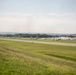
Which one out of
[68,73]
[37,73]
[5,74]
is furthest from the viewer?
[68,73]

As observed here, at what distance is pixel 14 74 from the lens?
16.8 metres

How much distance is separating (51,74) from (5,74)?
199 inches

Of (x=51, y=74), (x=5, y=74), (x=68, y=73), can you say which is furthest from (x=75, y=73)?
(x=5, y=74)

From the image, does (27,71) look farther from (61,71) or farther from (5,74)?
(61,71)

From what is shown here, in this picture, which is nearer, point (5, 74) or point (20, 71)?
point (5, 74)

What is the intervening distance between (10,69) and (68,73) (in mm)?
6822

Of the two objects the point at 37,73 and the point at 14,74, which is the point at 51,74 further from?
the point at 14,74

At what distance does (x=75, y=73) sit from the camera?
19578mm

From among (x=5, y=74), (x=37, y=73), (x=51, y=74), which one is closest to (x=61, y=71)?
(x=51, y=74)

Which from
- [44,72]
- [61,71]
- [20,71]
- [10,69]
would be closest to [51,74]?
[44,72]

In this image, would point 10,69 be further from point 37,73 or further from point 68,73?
point 68,73

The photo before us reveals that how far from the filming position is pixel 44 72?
18.5 metres

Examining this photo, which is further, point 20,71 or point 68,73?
point 68,73

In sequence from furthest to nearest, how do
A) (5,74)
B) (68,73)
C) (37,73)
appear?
(68,73) < (37,73) < (5,74)
